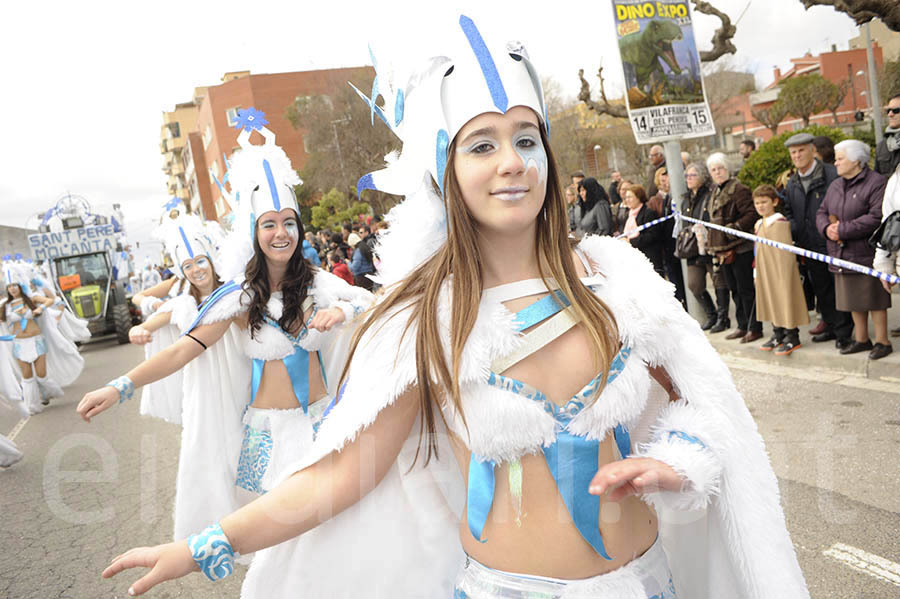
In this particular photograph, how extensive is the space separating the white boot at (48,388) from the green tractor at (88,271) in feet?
27.8

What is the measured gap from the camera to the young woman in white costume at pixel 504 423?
4.92ft

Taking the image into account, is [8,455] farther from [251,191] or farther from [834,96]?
[834,96]

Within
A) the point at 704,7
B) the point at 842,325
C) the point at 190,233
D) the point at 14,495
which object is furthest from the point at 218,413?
the point at 704,7

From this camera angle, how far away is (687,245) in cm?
770

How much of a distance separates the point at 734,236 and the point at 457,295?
20.8 feet

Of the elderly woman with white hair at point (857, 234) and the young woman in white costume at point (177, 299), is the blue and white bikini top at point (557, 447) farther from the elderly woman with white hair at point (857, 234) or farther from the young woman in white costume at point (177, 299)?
the elderly woman with white hair at point (857, 234)

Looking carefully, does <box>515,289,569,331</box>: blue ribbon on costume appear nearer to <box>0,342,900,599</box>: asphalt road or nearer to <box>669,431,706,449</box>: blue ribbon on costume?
<box>669,431,706,449</box>: blue ribbon on costume

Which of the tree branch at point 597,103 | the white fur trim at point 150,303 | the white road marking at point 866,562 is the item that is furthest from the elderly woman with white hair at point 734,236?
the tree branch at point 597,103

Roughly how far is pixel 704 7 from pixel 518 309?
9.51 meters

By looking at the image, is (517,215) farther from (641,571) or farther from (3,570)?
(3,570)

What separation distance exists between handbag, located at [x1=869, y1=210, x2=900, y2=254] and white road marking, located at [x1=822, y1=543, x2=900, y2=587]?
2.90m

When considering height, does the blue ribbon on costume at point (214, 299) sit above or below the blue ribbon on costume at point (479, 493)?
above

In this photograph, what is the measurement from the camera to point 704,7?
9602 mm

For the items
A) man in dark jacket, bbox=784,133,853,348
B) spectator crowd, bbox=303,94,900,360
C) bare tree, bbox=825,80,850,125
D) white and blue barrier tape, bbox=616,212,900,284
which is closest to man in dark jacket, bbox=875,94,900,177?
spectator crowd, bbox=303,94,900,360
